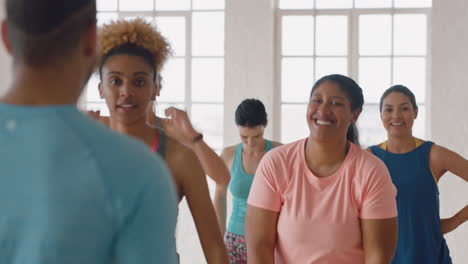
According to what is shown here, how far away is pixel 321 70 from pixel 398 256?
356 centimetres

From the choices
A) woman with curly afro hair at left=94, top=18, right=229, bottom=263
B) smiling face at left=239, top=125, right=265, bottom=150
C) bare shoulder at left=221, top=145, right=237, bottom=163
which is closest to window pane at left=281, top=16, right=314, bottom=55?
bare shoulder at left=221, top=145, right=237, bottom=163

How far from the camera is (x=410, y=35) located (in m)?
6.81

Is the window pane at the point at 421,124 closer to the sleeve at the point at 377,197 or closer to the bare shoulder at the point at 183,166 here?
the sleeve at the point at 377,197

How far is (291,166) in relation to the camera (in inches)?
102

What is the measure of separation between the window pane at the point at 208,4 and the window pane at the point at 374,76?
1497mm

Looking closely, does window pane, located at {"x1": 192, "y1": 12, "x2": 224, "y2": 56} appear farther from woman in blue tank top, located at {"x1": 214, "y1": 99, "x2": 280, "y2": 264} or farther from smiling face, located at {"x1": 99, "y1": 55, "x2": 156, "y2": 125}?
smiling face, located at {"x1": 99, "y1": 55, "x2": 156, "y2": 125}

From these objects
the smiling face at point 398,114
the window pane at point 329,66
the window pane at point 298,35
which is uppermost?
the window pane at point 298,35

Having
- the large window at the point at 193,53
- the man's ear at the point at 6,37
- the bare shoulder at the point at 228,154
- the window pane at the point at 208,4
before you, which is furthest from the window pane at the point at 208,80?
the man's ear at the point at 6,37

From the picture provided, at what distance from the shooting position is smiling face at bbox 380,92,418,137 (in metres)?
3.82

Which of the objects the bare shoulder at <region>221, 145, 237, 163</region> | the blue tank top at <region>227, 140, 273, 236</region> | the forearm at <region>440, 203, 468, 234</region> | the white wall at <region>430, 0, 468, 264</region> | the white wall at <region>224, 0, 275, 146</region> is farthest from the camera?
the white wall at <region>224, 0, 275, 146</region>

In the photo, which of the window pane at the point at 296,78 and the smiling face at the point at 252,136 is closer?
the smiling face at the point at 252,136

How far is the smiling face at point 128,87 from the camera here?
7.11ft

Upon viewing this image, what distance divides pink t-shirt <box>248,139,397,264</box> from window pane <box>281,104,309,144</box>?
4.30 metres

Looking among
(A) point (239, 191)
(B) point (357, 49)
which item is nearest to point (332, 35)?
(B) point (357, 49)
